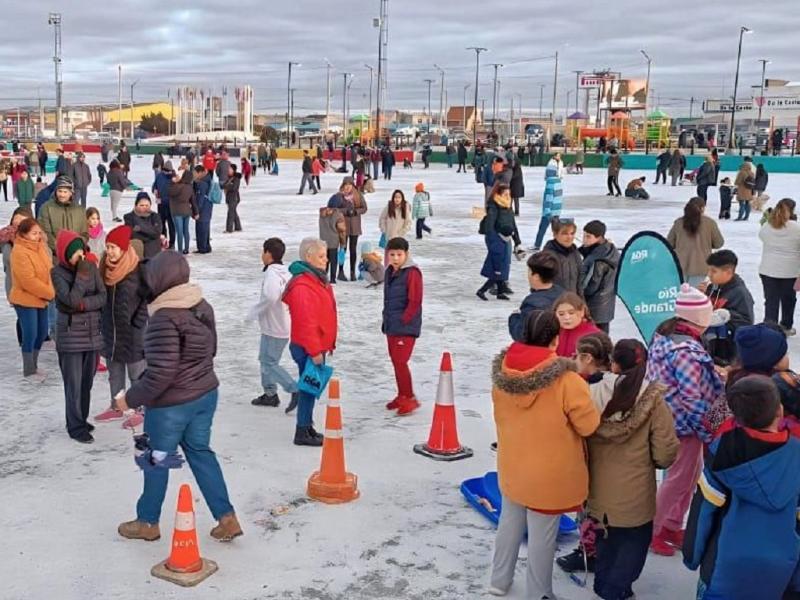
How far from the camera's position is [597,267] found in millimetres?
6527

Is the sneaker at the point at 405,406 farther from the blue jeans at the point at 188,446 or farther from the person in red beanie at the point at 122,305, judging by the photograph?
the blue jeans at the point at 188,446

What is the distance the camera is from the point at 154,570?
3.99 meters

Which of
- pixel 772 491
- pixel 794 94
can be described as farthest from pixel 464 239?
pixel 794 94

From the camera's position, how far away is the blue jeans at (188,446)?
4.01m

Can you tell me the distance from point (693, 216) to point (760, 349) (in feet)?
15.7

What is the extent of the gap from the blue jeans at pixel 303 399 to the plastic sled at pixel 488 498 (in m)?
1.20

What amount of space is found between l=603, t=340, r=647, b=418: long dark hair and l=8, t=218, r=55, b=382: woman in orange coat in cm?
488

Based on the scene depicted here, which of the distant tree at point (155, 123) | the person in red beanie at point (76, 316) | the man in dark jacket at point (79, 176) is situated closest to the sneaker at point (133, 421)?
the person in red beanie at point (76, 316)

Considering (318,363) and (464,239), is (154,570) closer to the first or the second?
(318,363)

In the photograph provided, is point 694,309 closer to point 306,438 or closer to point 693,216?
point 306,438

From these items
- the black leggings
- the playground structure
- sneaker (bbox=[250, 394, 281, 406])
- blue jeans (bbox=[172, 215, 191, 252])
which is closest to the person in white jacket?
sneaker (bbox=[250, 394, 281, 406])

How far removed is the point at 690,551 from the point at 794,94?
92120 mm

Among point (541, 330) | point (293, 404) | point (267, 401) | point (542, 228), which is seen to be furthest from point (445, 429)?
point (542, 228)

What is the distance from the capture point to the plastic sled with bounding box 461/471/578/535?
452 centimetres
